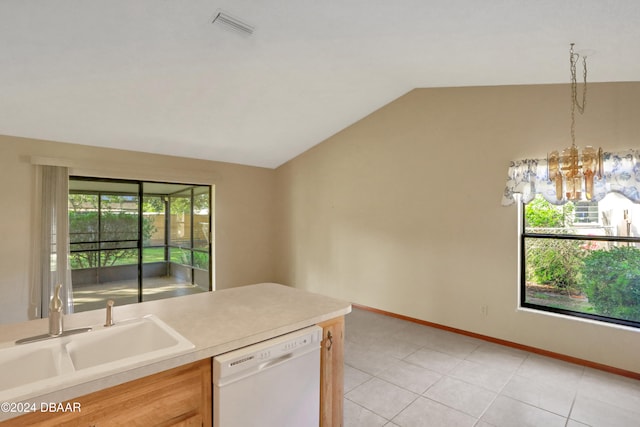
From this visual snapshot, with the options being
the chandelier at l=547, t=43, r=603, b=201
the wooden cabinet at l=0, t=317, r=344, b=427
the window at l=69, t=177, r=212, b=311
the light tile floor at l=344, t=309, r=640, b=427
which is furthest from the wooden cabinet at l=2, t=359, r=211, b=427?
the window at l=69, t=177, r=212, b=311

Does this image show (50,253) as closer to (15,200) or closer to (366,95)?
(15,200)

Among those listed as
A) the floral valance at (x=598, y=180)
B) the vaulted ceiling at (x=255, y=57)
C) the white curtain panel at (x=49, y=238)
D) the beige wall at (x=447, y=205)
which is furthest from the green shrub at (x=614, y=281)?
the white curtain panel at (x=49, y=238)

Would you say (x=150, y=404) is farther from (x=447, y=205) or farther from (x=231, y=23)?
(x=447, y=205)

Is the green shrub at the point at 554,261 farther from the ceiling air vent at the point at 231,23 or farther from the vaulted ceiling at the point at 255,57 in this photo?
the ceiling air vent at the point at 231,23

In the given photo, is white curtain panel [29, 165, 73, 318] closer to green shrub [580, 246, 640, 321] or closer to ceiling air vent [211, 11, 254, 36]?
ceiling air vent [211, 11, 254, 36]

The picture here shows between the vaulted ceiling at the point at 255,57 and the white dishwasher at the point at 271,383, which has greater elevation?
the vaulted ceiling at the point at 255,57

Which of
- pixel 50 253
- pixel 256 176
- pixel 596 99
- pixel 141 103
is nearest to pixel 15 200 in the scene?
pixel 50 253

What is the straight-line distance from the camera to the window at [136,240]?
4.27 meters

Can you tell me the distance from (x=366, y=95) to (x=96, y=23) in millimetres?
2923

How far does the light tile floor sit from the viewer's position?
7.45 feet

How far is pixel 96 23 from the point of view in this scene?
7.00 ft

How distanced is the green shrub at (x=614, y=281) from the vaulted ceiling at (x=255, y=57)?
163cm

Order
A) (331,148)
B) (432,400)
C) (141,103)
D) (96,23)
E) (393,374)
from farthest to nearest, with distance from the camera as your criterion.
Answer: (331,148)
(141,103)
(393,374)
(432,400)
(96,23)

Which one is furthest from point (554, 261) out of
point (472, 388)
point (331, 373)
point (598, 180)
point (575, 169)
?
point (331, 373)
